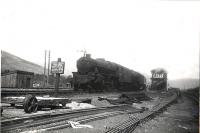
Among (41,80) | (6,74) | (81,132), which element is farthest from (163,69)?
(81,132)

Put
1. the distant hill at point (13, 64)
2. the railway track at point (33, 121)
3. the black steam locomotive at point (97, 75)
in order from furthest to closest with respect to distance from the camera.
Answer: the distant hill at point (13, 64) → the black steam locomotive at point (97, 75) → the railway track at point (33, 121)

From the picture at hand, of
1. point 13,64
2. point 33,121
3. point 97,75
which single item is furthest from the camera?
point 13,64

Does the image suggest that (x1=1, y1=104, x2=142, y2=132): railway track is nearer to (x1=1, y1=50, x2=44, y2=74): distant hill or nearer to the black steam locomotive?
the black steam locomotive

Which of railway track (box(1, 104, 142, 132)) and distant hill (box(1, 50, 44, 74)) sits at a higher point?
distant hill (box(1, 50, 44, 74))

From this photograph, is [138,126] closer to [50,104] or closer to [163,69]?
[50,104]

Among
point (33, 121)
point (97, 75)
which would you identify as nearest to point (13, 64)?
point (97, 75)

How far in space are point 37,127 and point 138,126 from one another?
352 centimetres

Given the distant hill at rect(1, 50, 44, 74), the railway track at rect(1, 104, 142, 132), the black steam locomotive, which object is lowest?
the railway track at rect(1, 104, 142, 132)

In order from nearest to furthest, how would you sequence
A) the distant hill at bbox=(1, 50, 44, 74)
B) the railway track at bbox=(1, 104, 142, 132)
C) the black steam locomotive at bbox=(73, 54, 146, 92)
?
the railway track at bbox=(1, 104, 142, 132) < the black steam locomotive at bbox=(73, 54, 146, 92) < the distant hill at bbox=(1, 50, 44, 74)

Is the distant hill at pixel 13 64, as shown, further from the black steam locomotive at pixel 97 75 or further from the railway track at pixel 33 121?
the railway track at pixel 33 121

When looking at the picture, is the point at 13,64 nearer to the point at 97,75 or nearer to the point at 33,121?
the point at 97,75

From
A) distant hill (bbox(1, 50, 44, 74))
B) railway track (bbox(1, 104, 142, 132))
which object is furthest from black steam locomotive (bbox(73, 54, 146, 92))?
distant hill (bbox(1, 50, 44, 74))

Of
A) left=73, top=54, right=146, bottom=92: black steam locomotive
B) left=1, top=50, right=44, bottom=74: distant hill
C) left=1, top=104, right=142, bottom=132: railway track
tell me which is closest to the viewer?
left=1, top=104, right=142, bottom=132: railway track

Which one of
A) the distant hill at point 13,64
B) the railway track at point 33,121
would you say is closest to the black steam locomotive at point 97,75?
the railway track at point 33,121
